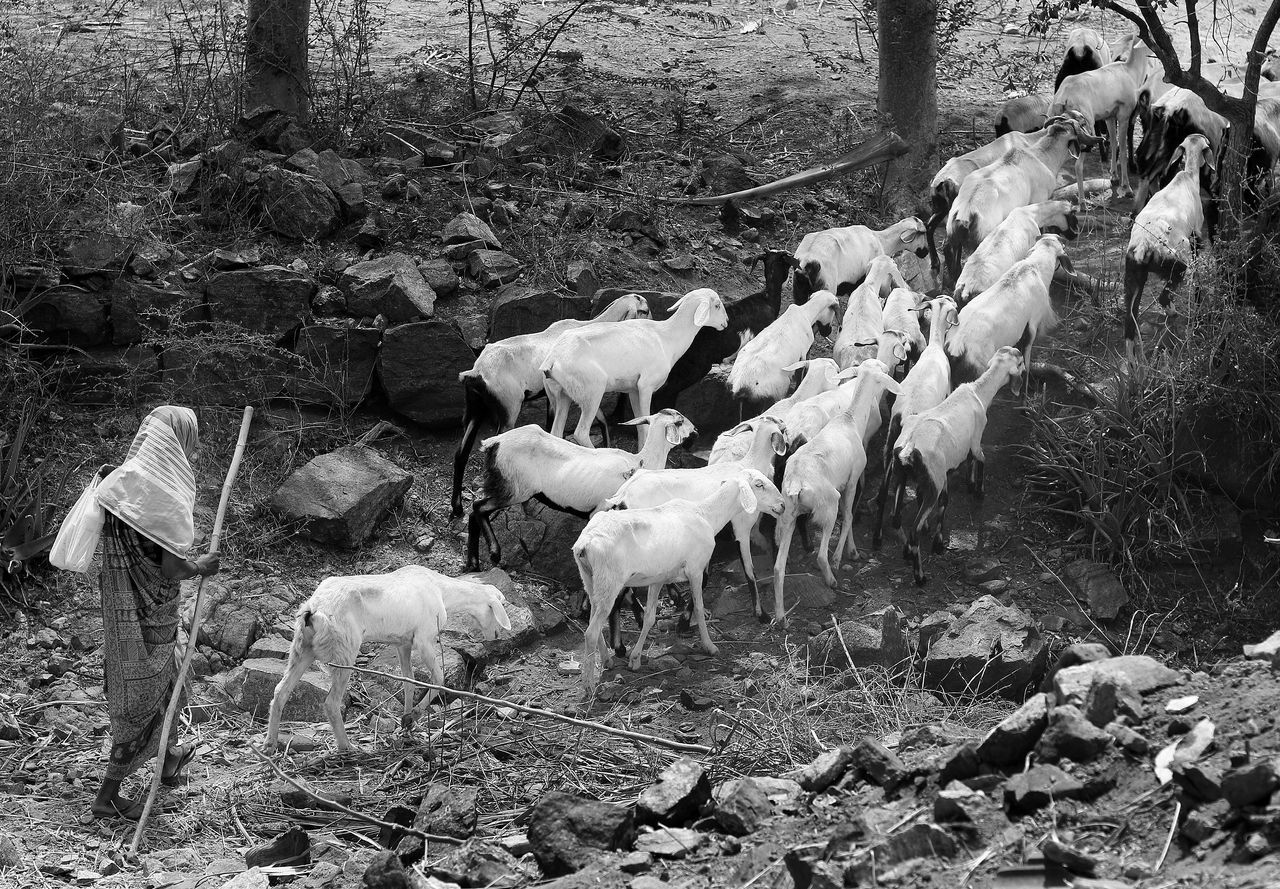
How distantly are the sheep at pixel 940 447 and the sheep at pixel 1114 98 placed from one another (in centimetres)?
339

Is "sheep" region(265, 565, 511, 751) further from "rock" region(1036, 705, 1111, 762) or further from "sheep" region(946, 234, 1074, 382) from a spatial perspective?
"sheep" region(946, 234, 1074, 382)

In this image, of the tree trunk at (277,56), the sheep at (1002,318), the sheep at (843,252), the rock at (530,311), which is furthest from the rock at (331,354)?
the sheep at (1002,318)

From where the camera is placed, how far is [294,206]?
10328 millimetres

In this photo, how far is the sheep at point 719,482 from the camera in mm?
7551

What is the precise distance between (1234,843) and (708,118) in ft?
34.2

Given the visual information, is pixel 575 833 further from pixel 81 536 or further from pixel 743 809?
pixel 81 536

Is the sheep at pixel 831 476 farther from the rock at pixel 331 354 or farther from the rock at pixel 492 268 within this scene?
the rock at pixel 331 354

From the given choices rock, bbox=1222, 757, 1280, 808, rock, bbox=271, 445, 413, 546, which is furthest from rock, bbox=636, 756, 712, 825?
rock, bbox=271, 445, 413, 546

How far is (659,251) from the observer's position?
35.2 feet

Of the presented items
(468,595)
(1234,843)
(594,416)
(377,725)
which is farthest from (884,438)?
(1234,843)

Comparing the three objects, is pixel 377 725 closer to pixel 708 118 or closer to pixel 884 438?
pixel 884 438

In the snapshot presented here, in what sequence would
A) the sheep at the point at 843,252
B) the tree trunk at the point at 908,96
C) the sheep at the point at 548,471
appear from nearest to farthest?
the sheep at the point at 548,471 → the sheep at the point at 843,252 → the tree trunk at the point at 908,96

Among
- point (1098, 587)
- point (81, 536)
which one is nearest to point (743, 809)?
point (81, 536)

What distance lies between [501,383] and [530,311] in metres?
1.09
